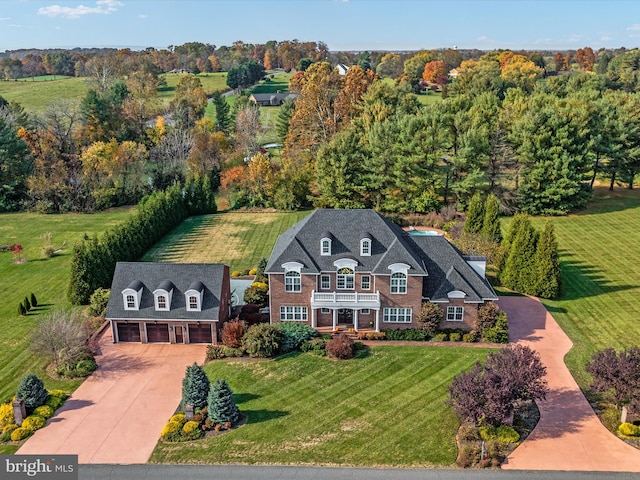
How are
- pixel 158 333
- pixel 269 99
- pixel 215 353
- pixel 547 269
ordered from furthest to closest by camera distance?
pixel 269 99, pixel 547 269, pixel 158 333, pixel 215 353

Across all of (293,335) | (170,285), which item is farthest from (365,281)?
(170,285)

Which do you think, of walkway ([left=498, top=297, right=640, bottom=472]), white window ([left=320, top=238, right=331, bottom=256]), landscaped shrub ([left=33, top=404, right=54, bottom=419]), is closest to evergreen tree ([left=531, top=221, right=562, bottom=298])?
walkway ([left=498, top=297, right=640, bottom=472])

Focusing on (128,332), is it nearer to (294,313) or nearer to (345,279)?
(294,313)

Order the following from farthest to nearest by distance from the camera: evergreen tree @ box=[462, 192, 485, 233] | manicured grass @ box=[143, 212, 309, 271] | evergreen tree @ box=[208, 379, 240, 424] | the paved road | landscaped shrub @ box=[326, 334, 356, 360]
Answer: manicured grass @ box=[143, 212, 309, 271] < evergreen tree @ box=[462, 192, 485, 233] < landscaped shrub @ box=[326, 334, 356, 360] < evergreen tree @ box=[208, 379, 240, 424] < the paved road

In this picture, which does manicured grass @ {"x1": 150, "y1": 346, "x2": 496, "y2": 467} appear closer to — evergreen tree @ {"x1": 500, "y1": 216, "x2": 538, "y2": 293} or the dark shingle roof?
the dark shingle roof

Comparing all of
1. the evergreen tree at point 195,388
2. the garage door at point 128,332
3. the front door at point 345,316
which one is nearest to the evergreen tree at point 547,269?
the front door at point 345,316

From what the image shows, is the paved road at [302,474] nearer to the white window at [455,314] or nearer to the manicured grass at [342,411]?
the manicured grass at [342,411]
